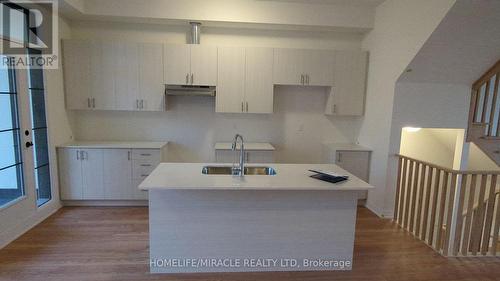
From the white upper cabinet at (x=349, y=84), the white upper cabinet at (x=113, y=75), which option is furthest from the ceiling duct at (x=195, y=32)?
the white upper cabinet at (x=349, y=84)

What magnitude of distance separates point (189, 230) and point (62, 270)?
1240 millimetres

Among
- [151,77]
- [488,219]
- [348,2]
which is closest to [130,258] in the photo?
[151,77]

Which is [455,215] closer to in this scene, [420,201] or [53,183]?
[420,201]

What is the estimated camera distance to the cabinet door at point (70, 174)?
3.91 meters

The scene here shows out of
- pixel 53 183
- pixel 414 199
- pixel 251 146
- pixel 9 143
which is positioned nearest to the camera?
pixel 9 143

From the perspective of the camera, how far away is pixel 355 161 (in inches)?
166

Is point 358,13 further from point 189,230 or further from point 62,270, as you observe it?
point 62,270

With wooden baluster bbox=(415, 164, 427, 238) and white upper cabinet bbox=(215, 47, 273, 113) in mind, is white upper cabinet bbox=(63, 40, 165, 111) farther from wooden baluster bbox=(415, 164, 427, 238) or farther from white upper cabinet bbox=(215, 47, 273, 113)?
wooden baluster bbox=(415, 164, 427, 238)

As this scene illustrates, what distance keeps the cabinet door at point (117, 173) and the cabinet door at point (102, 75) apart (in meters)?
0.73

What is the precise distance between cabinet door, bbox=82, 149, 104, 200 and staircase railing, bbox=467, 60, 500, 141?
5.22m

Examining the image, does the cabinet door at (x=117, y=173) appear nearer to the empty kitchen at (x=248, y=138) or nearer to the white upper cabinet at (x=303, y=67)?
the empty kitchen at (x=248, y=138)

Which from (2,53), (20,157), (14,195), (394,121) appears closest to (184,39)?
(2,53)

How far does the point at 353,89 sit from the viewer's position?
4.39m

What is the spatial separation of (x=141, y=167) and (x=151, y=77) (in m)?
1.32
